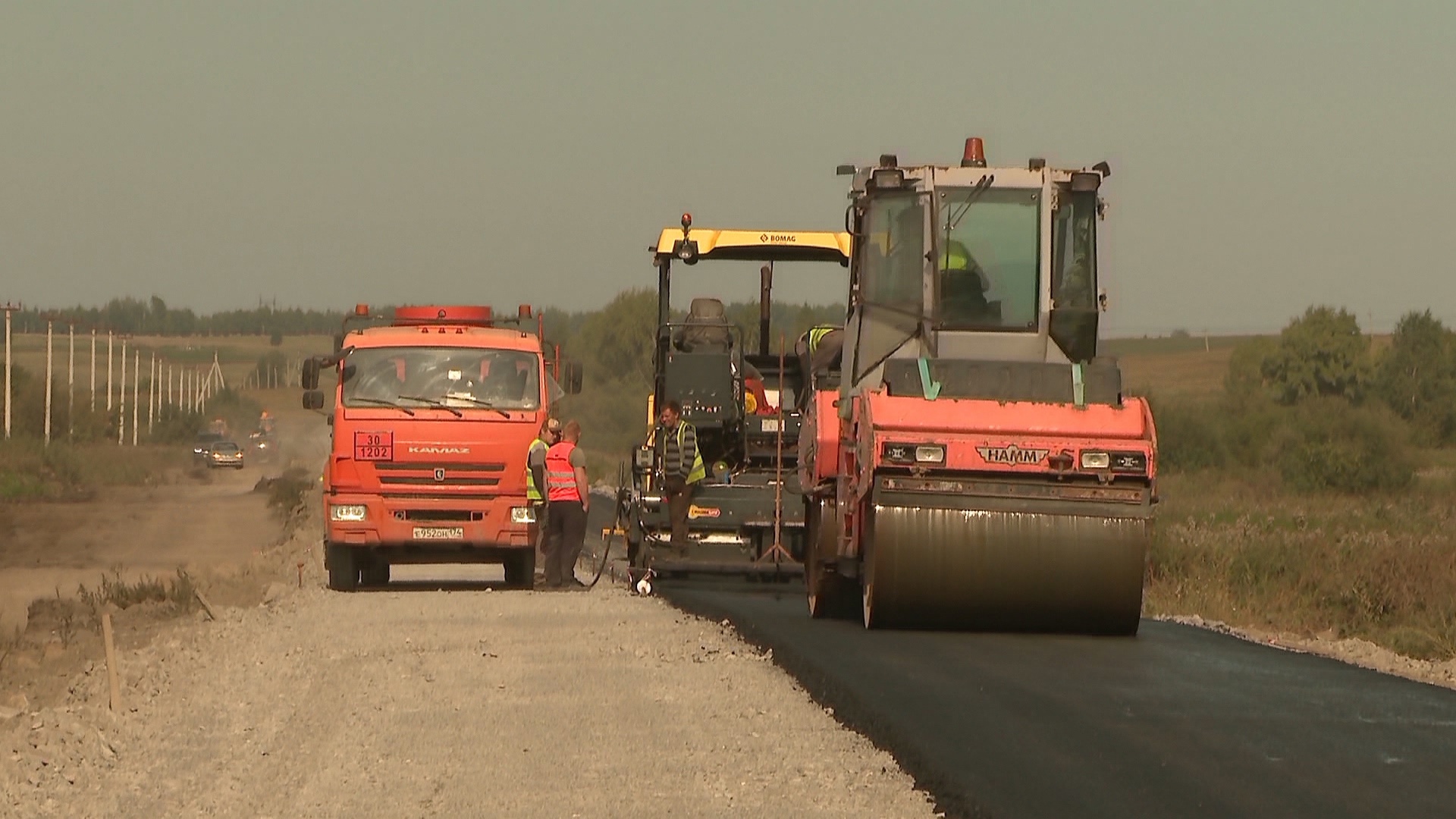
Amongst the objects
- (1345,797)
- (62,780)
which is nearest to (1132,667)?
(1345,797)

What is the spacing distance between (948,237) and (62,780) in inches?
283

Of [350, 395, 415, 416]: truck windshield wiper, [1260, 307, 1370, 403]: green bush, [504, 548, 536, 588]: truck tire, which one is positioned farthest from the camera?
[1260, 307, 1370, 403]: green bush

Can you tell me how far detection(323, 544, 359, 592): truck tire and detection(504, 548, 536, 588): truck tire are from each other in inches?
63.7

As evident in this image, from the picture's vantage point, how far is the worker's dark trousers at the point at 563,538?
20.0 m

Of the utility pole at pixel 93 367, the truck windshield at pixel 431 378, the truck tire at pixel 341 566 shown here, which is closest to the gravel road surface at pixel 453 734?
the truck windshield at pixel 431 378

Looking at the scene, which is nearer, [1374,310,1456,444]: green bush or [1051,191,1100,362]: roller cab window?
[1051,191,1100,362]: roller cab window

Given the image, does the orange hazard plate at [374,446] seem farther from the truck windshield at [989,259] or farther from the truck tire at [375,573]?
the truck windshield at [989,259]

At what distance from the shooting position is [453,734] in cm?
1008

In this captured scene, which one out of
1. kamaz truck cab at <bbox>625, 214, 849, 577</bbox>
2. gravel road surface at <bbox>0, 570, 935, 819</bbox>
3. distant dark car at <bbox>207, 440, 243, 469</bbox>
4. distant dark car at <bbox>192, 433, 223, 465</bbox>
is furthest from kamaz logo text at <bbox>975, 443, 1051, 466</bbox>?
distant dark car at <bbox>192, 433, 223, 465</bbox>

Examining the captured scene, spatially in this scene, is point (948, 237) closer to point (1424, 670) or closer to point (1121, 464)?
point (1121, 464)

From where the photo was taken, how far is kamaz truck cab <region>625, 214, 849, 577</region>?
1967 centimetres

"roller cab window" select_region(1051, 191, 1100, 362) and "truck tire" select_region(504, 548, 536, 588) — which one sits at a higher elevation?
"roller cab window" select_region(1051, 191, 1100, 362)

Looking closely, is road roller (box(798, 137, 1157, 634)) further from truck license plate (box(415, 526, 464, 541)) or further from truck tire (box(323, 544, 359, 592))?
truck tire (box(323, 544, 359, 592))

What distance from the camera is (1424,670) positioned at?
43.8 ft
